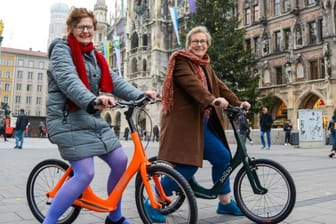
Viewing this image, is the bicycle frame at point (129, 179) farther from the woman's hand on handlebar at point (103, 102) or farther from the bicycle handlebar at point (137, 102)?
the woman's hand on handlebar at point (103, 102)

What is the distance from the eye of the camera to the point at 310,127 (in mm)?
17172

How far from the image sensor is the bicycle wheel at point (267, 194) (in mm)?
3487

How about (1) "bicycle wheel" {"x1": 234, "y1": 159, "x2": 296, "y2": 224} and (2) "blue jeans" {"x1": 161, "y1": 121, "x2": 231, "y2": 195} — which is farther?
(2) "blue jeans" {"x1": 161, "y1": 121, "x2": 231, "y2": 195}

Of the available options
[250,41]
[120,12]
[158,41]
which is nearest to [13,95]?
[120,12]

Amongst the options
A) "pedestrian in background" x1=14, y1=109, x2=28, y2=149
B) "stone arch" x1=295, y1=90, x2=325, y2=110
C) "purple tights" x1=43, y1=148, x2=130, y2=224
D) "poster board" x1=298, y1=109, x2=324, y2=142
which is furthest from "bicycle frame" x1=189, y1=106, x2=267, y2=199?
"stone arch" x1=295, y1=90, x2=325, y2=110

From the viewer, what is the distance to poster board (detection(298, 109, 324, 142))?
17141mm

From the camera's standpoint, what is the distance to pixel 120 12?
71.3 metres

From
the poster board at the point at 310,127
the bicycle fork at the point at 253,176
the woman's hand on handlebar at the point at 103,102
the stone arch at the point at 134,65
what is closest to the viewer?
the woman's hand on handlebar at the point at 103,102

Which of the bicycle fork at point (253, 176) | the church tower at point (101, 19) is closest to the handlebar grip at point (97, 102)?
the bicycle fork at point (253, 176)

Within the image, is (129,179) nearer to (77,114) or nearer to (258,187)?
(77,114)

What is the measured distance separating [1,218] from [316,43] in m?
30.2

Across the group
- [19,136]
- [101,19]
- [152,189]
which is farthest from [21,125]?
[101,19]

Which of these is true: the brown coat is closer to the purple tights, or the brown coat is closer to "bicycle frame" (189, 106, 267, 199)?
"bicycle frame" (189, 106, 267, 199)

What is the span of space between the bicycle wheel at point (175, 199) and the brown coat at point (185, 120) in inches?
26.1
